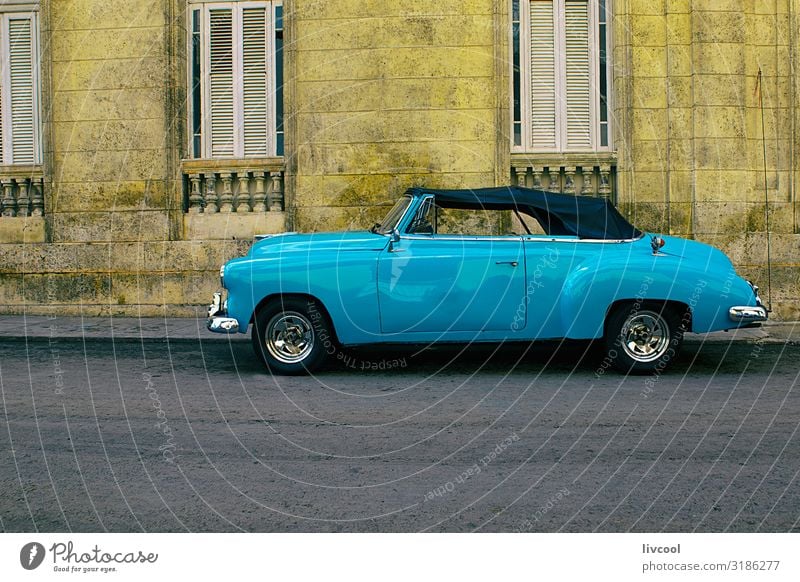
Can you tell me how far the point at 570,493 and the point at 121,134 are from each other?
11.3 metres

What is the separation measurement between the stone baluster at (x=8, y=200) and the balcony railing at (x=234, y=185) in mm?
2888

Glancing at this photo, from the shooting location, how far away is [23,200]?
14.9 meters

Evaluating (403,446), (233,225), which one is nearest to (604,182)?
(233,225)

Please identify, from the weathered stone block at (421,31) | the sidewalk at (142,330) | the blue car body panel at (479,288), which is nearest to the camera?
the blue car body panel at (479,288)

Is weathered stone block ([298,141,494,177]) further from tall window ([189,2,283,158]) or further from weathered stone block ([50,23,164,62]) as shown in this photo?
weathered stone block ([50,23,164,62])

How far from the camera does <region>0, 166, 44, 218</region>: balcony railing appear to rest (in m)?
14.8

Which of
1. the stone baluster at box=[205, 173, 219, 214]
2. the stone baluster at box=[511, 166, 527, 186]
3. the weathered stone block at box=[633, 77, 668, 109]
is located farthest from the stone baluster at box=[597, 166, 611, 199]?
the stone baluster at box=[205, 173, 219, 214]

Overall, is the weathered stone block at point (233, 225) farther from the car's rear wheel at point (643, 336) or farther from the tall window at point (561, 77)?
the car's rear wheel at point (643, 336)

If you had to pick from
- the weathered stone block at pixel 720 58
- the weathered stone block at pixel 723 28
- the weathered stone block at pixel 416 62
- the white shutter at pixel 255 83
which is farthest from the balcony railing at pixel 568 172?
the white shutter at pixel 255 83

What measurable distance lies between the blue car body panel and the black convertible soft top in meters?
0.28

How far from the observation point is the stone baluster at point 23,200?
14.9m

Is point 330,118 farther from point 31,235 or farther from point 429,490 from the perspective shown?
point 429,490
